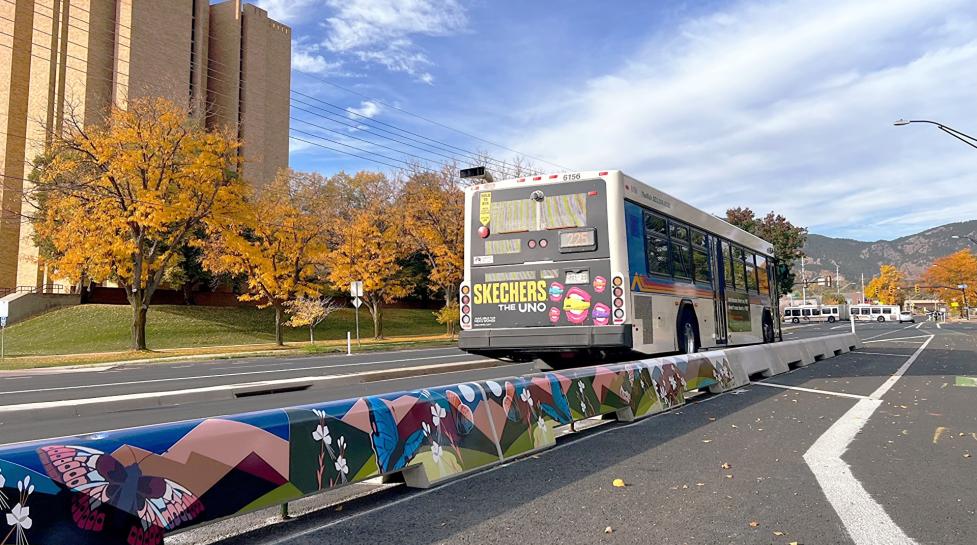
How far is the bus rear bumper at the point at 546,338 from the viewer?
10312mm

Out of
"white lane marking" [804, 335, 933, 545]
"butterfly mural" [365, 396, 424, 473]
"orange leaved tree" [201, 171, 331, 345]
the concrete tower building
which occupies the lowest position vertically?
"white lane marking" [804, 335, 933, 545]

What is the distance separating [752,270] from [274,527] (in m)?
16.5

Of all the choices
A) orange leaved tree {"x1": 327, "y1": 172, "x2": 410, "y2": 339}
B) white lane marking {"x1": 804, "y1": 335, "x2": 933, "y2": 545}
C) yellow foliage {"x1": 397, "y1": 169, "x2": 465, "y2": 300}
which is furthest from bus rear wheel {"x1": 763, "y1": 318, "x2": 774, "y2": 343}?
orange leaved tree {"x1": 327, "y1": 172, "x2": 410, "y2": 339}

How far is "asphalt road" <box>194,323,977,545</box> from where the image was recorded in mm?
3871

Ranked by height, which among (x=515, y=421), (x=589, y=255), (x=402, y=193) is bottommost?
(x=515, y=421)

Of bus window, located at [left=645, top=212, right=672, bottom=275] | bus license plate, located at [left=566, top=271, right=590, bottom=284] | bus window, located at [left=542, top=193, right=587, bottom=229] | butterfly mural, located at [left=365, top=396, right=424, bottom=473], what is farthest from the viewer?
bus window, located at [left=645, top=212, right=672, bottom=275]

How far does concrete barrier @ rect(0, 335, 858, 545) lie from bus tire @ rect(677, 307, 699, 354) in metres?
5.96

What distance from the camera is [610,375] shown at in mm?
7652

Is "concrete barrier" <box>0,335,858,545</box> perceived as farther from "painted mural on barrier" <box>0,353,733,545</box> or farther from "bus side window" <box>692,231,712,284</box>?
"bus side window" <box>692,231,712,284</box>

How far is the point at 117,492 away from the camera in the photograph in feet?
10.4

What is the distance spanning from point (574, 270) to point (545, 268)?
1.80 feet

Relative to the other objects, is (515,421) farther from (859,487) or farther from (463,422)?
(859,487)

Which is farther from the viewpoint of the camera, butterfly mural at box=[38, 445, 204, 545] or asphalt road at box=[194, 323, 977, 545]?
asphalt road at box=[194, 323, 977, 545]

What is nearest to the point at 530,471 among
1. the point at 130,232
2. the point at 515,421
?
the point at 515,421
